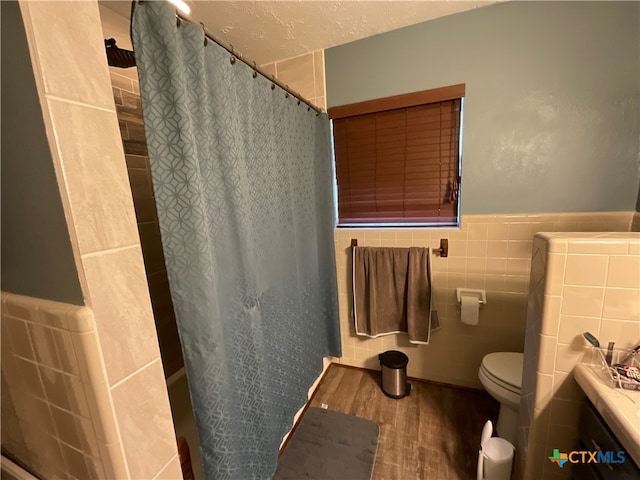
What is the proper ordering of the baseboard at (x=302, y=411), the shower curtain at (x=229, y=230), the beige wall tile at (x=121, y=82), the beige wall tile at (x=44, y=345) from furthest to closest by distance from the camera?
the baseboard at (x=302, y=411)
the beige wall tile at (x=121, y=82)
the shower curtain at (x=229, y=230)
the beige wall tile at (x=44, y=345)

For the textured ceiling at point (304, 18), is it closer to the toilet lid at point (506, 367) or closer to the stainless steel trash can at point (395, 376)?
the toilet lid at point (506, 367)

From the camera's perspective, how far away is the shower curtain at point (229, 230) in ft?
2.44

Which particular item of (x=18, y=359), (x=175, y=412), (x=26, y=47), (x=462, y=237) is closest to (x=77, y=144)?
(x=26, y=47)

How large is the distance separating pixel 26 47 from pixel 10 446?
3.53ft

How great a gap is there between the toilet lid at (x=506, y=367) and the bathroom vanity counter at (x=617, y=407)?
521mm

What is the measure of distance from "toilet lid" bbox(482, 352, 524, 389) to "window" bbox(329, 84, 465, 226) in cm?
84

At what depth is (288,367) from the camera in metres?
1.35

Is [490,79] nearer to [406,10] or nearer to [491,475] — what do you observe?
[406,10]

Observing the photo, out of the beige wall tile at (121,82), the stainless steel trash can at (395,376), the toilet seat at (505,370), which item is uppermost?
the beige wall tile at (121,82)

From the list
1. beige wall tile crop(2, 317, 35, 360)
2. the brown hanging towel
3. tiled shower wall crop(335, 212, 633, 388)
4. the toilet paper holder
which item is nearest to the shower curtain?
beige wall tile crop(2, 317, 35, 360)

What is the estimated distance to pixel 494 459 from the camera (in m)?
1.09

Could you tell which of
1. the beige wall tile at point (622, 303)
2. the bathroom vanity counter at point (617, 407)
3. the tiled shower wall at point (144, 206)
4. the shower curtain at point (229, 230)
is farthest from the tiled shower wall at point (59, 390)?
the beige wall tile at point (622, 303)

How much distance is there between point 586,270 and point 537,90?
113 centimetres

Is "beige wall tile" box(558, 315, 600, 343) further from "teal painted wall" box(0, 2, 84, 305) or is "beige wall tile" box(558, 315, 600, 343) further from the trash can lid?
"teal painted wall" box(0, 2, 84, 305)
